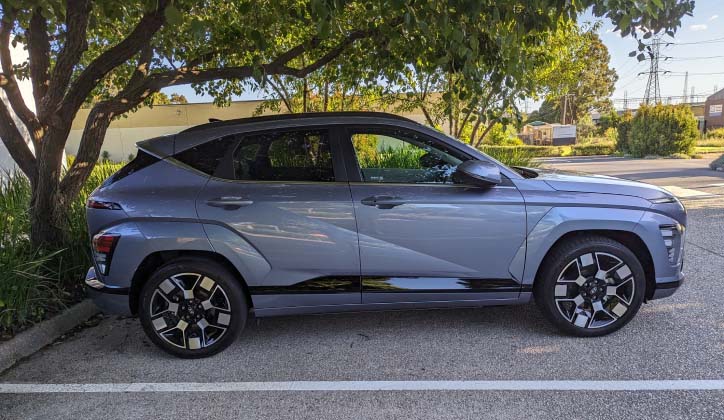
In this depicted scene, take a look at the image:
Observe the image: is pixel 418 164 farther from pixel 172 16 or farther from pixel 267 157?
pixel 172 16

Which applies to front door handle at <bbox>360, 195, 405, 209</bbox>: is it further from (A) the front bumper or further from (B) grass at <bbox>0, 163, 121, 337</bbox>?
(B) grass at <bbox>0, 163, 121, 337</bbox>

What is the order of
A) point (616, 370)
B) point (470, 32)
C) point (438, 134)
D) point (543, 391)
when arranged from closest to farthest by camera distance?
point (543, 391) → point (616, 370) → point (438, 134) → point (470, 32)

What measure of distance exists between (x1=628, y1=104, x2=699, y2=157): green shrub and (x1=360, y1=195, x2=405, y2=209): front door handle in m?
27.3

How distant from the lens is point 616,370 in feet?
10.4

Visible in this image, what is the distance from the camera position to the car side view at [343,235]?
134 inches

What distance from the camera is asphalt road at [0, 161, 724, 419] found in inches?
111

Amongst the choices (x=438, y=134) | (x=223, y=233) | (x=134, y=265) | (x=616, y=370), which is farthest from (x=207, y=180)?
(x=616, y=370)

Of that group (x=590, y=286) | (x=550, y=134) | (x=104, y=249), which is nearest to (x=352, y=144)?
(x=104, y=249)

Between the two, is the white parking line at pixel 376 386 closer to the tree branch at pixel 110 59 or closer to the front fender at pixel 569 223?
the front fender at pixel 569 223

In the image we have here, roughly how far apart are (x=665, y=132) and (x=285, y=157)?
28.4 m

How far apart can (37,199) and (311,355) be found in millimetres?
3433

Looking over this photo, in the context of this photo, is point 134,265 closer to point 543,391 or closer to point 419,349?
point 419,349

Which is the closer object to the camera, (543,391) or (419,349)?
(543,391)

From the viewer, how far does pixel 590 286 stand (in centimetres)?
356
